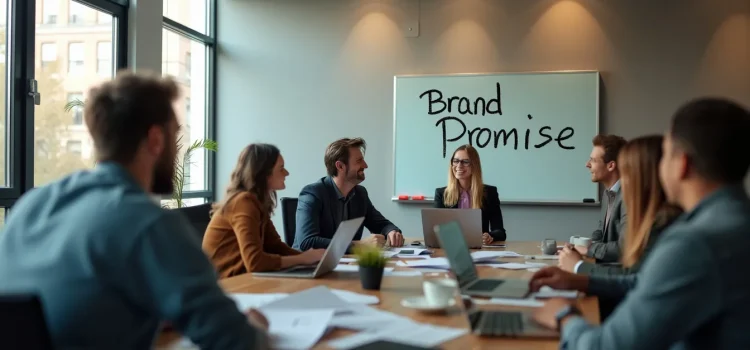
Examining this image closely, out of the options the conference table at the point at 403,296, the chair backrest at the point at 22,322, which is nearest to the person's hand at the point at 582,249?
the conference table at the point at 403,296

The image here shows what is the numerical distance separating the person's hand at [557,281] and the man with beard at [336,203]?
1461 millimetres

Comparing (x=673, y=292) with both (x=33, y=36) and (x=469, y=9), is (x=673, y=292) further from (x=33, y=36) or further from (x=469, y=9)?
(x=469, y=9)

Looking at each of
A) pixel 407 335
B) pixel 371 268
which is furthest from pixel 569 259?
pixel 407 335

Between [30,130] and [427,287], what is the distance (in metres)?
2.98

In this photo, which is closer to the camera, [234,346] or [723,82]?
[234,346]

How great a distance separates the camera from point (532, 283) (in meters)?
1.98

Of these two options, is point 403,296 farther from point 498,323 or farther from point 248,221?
point 248,221

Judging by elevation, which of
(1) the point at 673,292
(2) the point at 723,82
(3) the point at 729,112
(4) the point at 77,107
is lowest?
(1) the point at 673,292

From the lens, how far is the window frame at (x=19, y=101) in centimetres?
373

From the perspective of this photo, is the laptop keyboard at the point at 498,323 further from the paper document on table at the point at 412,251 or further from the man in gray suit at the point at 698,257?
the paper document on table at the point at 412,251

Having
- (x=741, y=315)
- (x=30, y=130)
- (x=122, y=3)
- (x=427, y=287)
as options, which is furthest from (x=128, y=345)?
(x=122, y=3)

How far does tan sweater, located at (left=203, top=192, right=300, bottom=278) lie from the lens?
2.54 metres

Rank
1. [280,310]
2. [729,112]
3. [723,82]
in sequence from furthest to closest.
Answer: [723,82], [280,310], [729,112]

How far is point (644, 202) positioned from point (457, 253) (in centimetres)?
61
